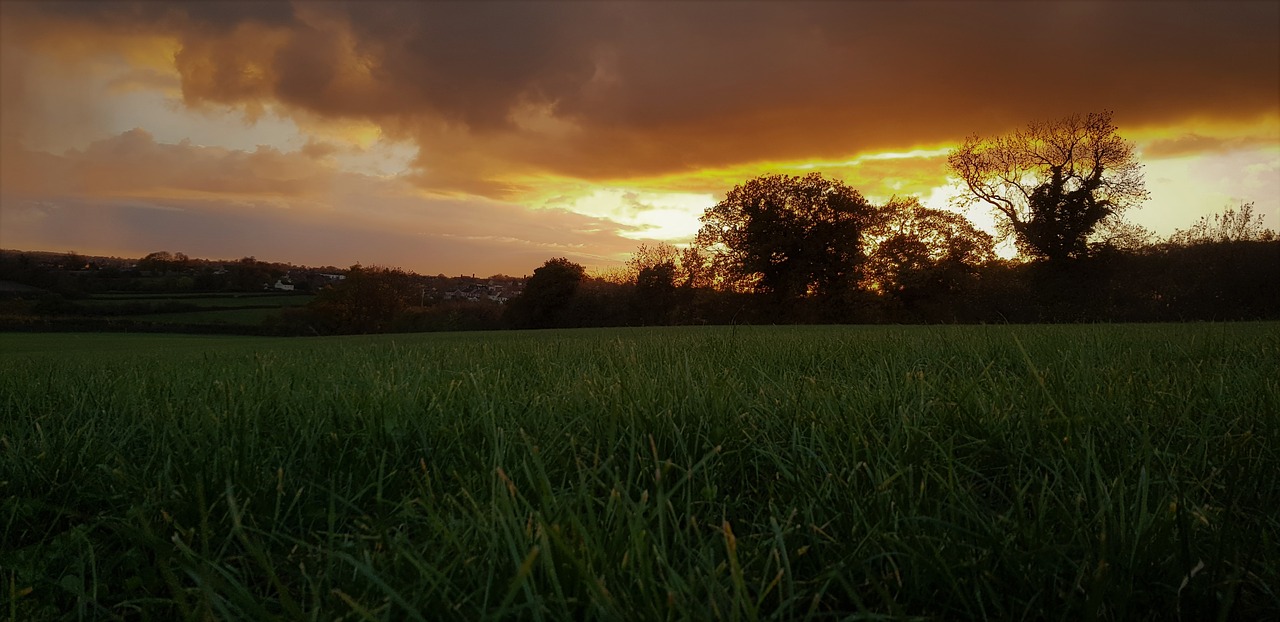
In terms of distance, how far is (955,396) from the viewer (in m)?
2.43

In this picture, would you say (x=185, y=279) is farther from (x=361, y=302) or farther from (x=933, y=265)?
(x=933, y=265)

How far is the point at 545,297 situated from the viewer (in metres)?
63.8

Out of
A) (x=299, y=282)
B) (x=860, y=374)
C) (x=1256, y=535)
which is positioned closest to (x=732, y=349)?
(x=860, y=374)

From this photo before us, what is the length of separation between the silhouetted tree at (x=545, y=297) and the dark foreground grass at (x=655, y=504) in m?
59.9

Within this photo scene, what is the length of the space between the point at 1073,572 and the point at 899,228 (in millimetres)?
50309

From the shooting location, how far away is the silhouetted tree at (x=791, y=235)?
44.9 meters

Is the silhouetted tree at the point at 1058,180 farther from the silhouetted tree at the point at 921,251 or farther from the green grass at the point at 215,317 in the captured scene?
the green grass at the point at 215,317

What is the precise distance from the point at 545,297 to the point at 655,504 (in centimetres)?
6272

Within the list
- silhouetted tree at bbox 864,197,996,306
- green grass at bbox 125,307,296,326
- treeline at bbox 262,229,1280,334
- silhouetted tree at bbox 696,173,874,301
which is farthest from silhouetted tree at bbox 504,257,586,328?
silhouetted tree at bbox 864,197,996,306

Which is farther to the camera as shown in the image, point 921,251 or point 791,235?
point 921,251

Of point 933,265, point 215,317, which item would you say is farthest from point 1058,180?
point 215,317

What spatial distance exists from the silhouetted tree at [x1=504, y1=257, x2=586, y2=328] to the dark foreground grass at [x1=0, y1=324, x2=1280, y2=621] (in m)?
59.9

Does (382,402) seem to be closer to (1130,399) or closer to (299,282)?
(1130,399)

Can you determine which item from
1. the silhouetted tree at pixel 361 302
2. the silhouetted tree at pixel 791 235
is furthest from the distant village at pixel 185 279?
the silhouetted tree at pixel 791 235
